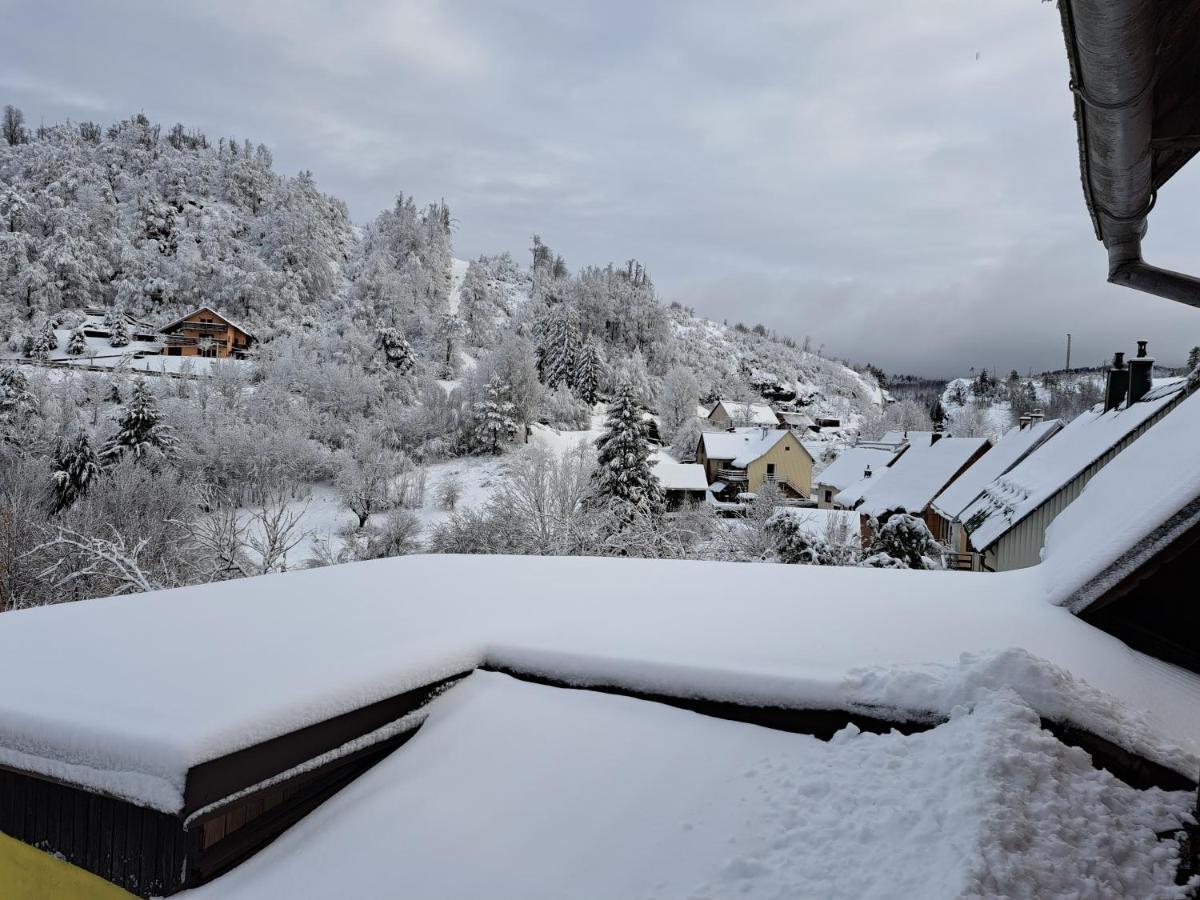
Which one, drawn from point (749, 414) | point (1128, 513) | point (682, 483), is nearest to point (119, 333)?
point (682, 483)

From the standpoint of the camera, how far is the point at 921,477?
1894cm

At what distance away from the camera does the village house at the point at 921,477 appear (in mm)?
17844

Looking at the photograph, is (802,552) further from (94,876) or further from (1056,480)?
(94,876)

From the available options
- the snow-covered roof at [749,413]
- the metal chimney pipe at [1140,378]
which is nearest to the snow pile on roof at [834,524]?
the metal chimney pipe at [1140,378]

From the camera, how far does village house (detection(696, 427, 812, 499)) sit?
32.6 metres

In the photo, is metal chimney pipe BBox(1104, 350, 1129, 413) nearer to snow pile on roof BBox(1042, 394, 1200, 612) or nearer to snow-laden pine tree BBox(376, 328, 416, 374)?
snow pile on roof BBox(1042, 394, 1200, 612)

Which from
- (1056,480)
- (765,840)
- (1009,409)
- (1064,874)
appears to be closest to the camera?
(1064,874)

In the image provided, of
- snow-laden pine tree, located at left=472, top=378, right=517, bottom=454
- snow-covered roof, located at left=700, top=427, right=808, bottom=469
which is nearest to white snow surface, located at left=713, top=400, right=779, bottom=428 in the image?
snow-covered roof, located at left=700, top=427, right=808, bottom=469

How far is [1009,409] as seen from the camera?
6406cm

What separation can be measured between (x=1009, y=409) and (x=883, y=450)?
45.9 meters

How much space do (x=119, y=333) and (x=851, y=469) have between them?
37837 millimetres

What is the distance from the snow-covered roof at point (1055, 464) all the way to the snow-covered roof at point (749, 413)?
37417 millimetres

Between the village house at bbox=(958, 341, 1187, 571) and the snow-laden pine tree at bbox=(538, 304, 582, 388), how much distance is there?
1180 inches

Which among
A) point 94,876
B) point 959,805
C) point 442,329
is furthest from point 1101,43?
point 442,329
